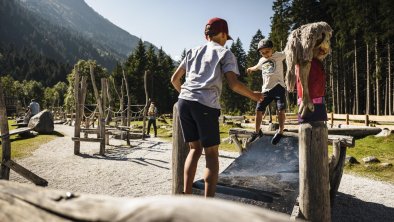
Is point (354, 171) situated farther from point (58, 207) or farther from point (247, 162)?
point (58, 207)

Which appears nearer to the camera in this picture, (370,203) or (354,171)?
(370,203)

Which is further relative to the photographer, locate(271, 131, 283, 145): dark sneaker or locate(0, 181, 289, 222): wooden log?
locate(271, 131, 283, 145): dark sneaker

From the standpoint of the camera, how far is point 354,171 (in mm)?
8586

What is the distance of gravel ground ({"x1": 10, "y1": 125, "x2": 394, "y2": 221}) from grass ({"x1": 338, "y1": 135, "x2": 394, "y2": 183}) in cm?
73

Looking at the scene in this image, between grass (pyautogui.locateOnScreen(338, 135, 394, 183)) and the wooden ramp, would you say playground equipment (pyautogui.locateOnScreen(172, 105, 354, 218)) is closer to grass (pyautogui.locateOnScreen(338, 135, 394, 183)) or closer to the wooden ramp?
the wooden ramp

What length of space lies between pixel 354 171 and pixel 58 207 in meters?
8.81

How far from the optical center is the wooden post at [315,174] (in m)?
Answer: 2.88

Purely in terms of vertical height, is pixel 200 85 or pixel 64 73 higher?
pixel 64 73

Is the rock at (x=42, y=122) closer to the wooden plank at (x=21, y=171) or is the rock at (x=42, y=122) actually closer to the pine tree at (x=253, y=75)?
the wooden plank at (x=21, y=171)

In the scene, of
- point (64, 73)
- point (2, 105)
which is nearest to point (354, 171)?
point (2, 105)

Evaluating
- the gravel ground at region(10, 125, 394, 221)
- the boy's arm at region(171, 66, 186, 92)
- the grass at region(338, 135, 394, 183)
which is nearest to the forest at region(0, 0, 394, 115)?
the grass at region(338, 135, 394, 183)

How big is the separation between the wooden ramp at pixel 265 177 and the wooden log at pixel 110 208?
223 cm

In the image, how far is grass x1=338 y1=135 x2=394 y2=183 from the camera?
8197 mm


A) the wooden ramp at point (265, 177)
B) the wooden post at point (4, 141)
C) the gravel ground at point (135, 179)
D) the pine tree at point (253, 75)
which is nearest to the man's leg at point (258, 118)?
the wooden ramp at point (265, 177)
